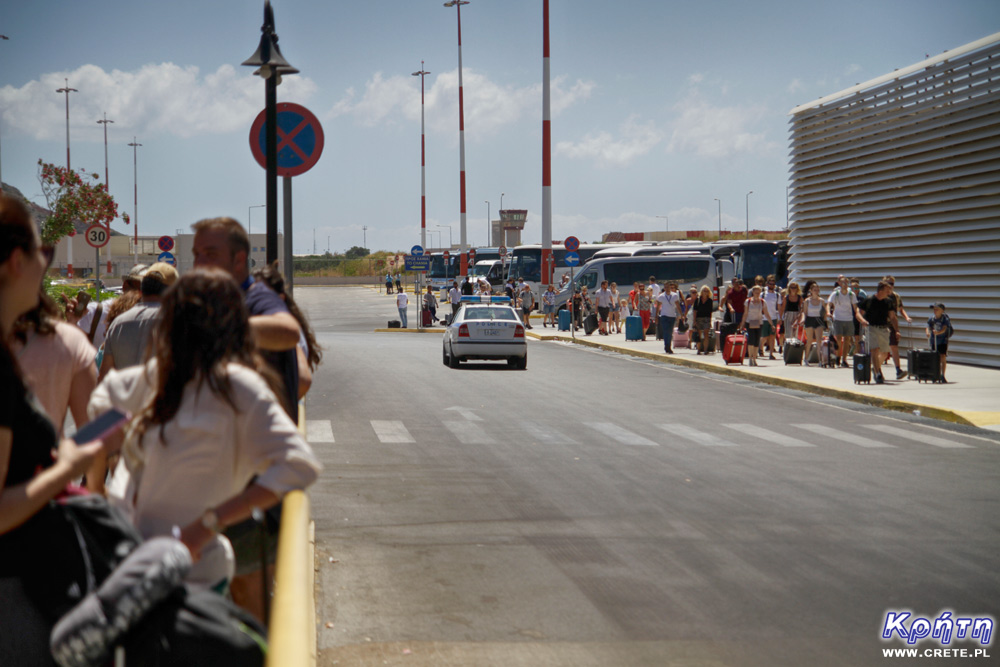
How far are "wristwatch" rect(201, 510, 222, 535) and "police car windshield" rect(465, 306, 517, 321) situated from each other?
20.6 m

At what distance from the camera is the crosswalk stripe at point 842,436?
12461 millimetres

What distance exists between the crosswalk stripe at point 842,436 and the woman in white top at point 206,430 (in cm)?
1049

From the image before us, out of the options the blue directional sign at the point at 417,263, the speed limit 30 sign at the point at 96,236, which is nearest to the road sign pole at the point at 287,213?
the speed limit 30 sign at the point at 96,236

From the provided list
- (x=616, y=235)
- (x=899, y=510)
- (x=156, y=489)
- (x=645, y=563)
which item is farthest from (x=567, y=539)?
(x=616, y=235)

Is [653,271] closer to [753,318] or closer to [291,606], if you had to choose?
[753,318]

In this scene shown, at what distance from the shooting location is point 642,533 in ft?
25.7

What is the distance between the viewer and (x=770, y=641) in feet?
17.9

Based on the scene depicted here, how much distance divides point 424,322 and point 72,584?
41.6 metres

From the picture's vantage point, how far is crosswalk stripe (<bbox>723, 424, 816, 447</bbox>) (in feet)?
41.1

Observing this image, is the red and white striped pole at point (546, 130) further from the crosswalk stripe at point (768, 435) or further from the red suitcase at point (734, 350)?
the crosswalk stripe at point (768, 435)

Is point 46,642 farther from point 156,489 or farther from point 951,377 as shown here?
point 951,377

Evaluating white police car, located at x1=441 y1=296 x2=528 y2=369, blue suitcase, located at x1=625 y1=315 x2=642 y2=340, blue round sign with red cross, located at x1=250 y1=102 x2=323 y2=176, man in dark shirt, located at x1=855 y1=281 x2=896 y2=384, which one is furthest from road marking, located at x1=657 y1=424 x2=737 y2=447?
blue suitcase, located at x1=625 y1=315 x2=642 y2=340

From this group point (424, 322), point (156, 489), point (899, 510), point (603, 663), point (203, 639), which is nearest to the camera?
point (203, 639)

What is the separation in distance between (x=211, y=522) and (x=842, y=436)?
37.1 ft
